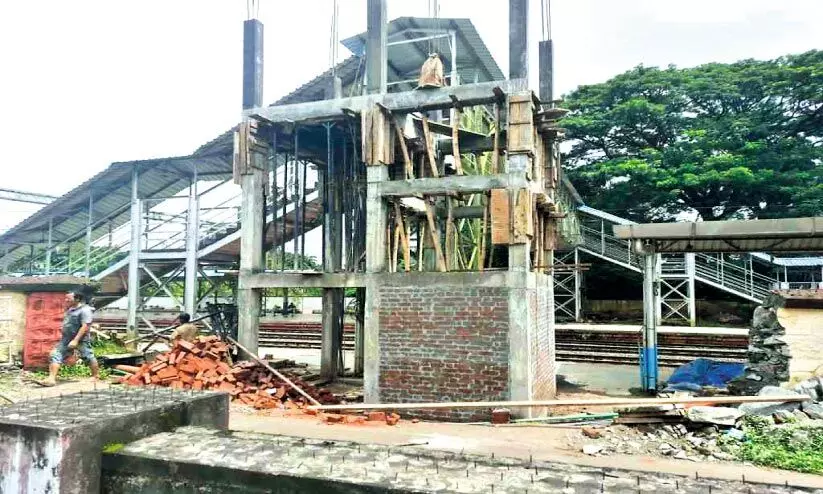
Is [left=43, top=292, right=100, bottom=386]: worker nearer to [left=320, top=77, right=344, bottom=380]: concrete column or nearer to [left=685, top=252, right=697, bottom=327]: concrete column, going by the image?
[left=320, top=77, right=344, bottom=380]: concrete column

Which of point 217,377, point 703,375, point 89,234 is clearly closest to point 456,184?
point 217,377

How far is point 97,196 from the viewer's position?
682 inches

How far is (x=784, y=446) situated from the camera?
6.82m

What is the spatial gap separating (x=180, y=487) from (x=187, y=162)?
14.7 metres

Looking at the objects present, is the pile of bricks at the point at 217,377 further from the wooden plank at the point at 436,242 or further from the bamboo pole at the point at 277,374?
the wooden plank at the point at 436,242

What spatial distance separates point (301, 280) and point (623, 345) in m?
11.9

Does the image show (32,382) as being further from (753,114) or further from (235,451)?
(753,114)

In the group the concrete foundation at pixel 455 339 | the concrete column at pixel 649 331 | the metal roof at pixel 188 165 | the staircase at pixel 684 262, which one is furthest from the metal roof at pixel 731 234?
the staircase at pixel 684 262

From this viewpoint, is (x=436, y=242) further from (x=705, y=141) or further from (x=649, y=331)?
(x=705, y=141)

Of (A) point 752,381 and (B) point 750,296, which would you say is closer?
(A) point 752,381

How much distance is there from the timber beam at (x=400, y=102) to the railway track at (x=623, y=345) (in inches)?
426

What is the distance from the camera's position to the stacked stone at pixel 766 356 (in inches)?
393

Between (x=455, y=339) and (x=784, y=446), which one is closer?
(x=784, y=446)

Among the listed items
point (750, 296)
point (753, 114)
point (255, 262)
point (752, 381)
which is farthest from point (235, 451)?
point (753, 114)
